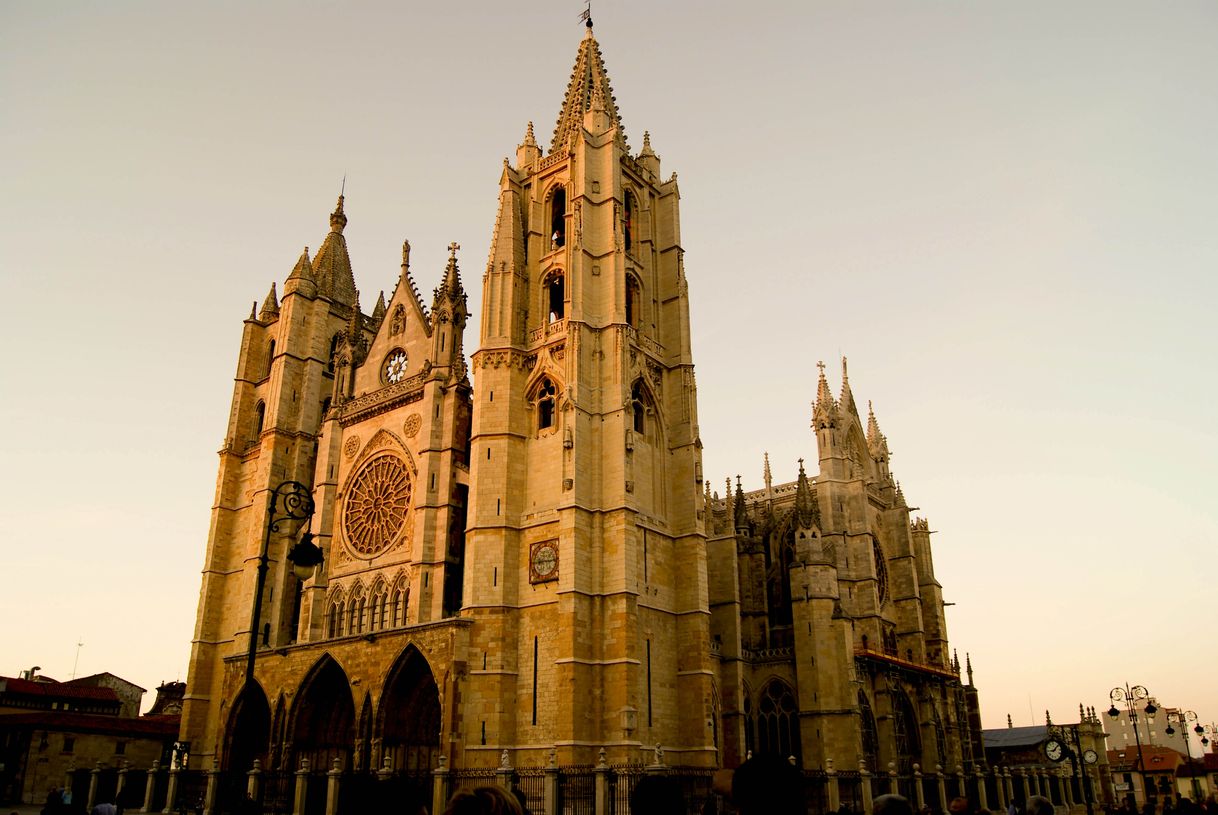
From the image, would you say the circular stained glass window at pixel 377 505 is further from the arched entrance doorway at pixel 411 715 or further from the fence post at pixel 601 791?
the fence post at pixel 601 791

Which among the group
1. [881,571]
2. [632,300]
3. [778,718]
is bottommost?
[778,718]

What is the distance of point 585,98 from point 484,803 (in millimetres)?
37182

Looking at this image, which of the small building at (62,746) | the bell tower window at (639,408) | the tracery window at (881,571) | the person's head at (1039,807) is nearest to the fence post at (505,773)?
the bell tower window at (639,408)

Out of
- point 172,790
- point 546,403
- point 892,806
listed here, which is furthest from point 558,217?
point 892,806

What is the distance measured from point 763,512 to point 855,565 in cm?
527

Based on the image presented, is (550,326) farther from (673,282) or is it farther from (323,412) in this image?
(323,412)

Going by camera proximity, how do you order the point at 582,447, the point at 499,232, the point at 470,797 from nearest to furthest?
the point at 470,797 < the point at 582,447 < the point at 499,232

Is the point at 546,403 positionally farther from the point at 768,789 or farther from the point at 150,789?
the point at 768,789

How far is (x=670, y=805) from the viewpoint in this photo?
475 cm

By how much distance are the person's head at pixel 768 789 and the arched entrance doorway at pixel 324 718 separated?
30.7 metres

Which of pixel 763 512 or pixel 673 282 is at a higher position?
pixel 673 282

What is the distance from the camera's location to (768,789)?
3.86m

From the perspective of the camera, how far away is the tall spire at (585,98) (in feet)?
122

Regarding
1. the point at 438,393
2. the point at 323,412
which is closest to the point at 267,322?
the point at 323,412
